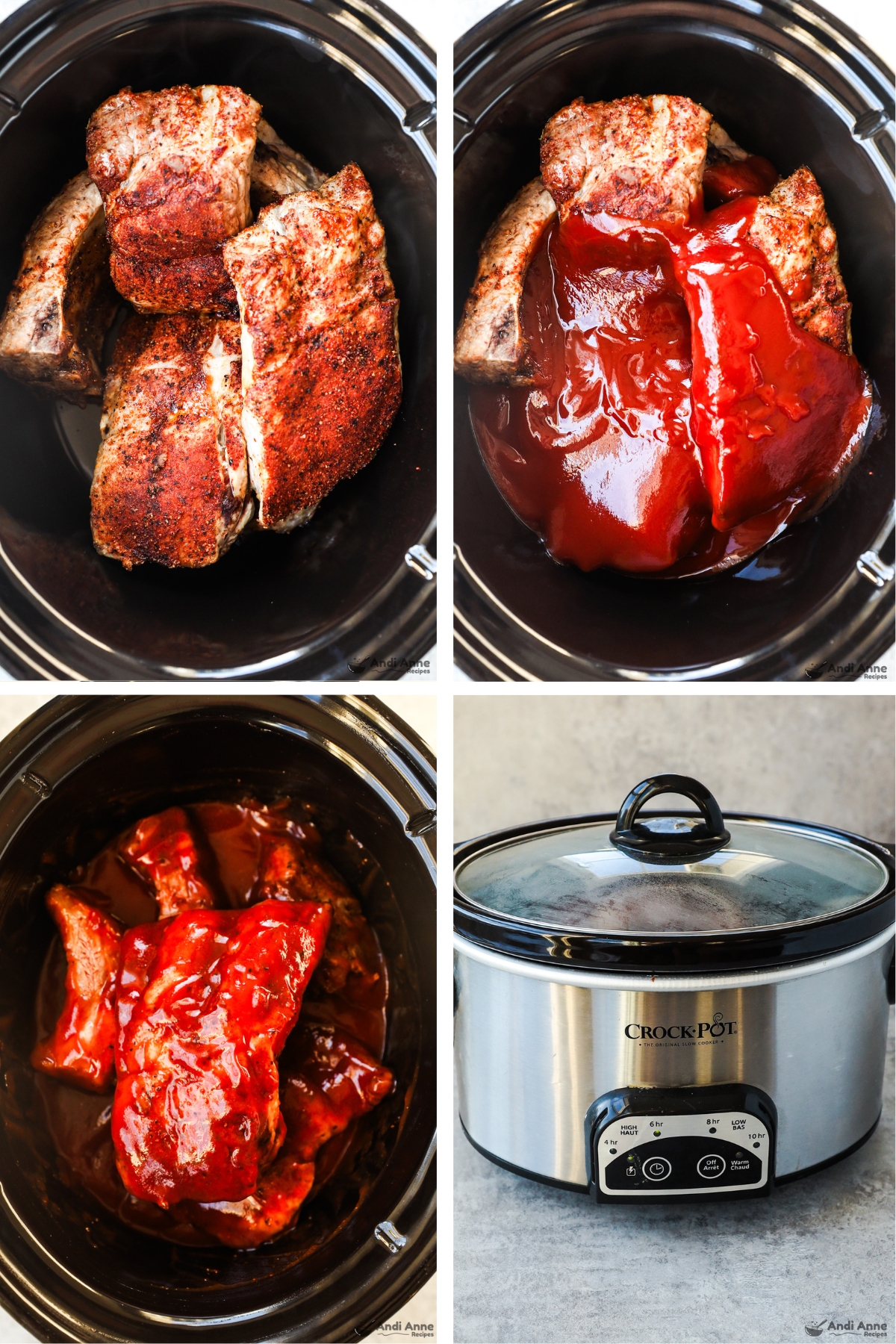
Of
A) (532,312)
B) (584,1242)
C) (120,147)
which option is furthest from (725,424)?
(584,1242)

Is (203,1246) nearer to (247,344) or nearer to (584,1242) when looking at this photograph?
(584,1242)

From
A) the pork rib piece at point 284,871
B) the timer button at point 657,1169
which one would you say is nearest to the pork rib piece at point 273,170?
the pork rib piece at point 284,871

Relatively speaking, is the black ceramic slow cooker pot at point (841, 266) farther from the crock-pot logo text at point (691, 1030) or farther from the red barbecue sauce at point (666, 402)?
the crock-pot logo text at point (691, 1030)

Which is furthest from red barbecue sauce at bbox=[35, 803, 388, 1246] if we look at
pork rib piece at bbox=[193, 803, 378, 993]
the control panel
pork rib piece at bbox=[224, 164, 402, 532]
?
pork rib piece at bbox=[224, 164, 402, 532]

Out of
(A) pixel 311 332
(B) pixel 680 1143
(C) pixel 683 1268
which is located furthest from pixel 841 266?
(C) pixel 683 1268

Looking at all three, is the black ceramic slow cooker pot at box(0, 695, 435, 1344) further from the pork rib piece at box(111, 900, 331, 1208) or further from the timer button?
the timer button

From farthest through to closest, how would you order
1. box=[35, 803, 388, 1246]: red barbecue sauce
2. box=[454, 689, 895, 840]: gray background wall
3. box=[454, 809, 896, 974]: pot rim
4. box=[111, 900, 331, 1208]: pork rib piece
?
box=[454, 689, 895, 840]: gray background wall
box=[35, 803, 388, 1246]: red barbecue sauce
box=[111, 900, 331, 1208]: pork rib piece
box=[454, 809, 896, 974]: pot rim
